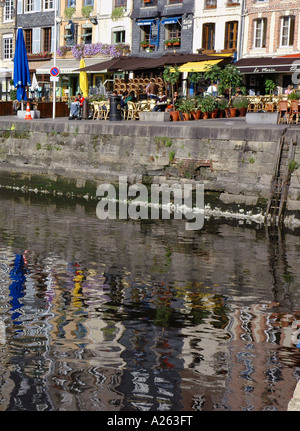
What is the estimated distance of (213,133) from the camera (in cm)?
2066

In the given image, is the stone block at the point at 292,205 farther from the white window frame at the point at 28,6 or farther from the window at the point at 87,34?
the white window frame at the point at 28,6

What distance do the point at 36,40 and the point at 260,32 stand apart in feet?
61.1

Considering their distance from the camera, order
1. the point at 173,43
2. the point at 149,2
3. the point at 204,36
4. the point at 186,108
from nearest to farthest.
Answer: the point at 186,108 → the point at 204,36 → the point at 173,43 → the point at 149,2

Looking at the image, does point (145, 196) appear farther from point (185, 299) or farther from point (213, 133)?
point (185, 299)

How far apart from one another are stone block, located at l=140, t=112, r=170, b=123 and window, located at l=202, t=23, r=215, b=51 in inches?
581

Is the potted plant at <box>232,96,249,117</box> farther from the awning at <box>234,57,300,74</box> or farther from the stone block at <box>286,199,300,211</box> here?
the stone block at <box>286,199,300,211</box>

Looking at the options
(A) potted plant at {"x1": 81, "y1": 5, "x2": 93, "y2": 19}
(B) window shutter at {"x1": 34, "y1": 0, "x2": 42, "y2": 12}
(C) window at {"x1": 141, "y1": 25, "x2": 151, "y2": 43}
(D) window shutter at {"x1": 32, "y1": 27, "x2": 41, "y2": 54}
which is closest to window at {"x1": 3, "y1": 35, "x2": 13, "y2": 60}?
(D) window shutter at {"x1": 32, "y1": 27, "x2": 41, "y2": 54}

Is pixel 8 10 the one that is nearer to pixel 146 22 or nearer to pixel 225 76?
pixel 146 22

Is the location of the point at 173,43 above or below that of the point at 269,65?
above

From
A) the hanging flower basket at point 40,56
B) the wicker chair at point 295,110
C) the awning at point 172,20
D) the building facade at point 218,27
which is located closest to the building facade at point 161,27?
the awning at point 172,20

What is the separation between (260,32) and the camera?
37625 millimetres

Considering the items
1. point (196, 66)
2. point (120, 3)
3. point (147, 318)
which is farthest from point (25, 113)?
point (147, 318)
